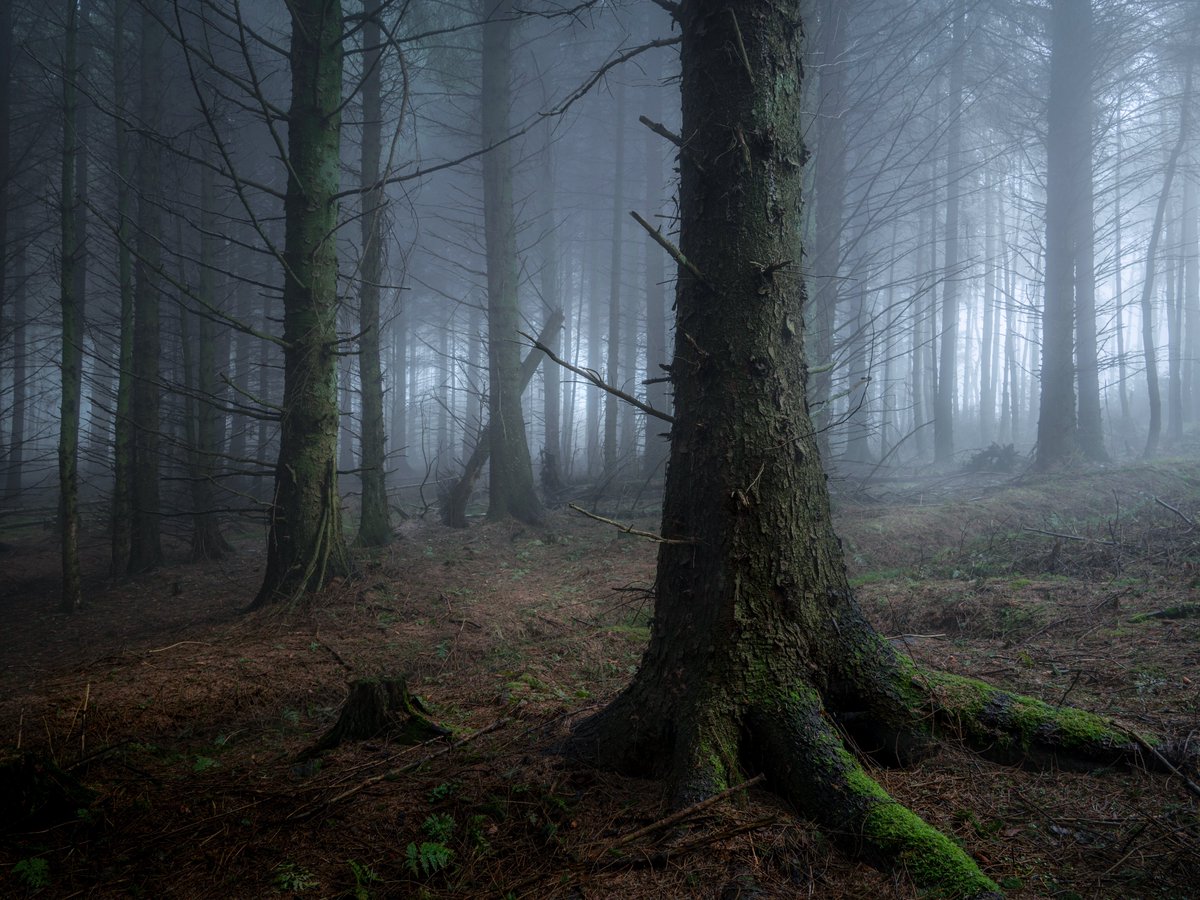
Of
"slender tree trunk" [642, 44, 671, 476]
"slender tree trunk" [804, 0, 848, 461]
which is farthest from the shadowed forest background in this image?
"slender tree trunk" [642, 44, 671, 476]

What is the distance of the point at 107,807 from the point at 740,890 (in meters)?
2.70

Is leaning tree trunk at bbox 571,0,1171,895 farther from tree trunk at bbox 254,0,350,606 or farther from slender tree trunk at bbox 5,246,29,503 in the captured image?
slender tree trunk at bbox 5,246,29,503

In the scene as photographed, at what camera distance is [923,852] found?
7.49 feet

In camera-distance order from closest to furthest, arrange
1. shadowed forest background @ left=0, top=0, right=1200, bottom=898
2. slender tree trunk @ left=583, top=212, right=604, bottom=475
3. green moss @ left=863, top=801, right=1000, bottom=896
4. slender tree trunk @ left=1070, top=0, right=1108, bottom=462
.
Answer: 1. green moss @ left=863, top=801, right=1000, bottom=896
2. shadowed forest background @ left=0, top=0, right=1200, bottom=898
3. slender tree trunk @ left=1070, top=0, right=1108, bottom=462
4. slender tree trunk @ left=583, top=212, right=604, bottom=475

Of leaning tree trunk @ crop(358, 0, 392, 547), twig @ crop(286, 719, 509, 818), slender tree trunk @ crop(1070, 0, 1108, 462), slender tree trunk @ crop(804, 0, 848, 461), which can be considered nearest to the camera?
twig @ crop(286, 719, 509, 818)

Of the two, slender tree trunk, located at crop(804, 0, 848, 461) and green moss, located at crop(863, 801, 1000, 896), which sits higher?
slender tree trunk, located at crop(804, 0, 848, 461)

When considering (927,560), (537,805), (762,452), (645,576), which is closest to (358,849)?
(537,805)

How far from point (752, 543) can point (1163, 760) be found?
1.85m

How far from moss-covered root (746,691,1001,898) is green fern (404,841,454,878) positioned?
4.25 ft

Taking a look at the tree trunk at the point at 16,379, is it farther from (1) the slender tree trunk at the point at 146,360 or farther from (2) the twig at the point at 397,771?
(2) the twig at the point at 397,771

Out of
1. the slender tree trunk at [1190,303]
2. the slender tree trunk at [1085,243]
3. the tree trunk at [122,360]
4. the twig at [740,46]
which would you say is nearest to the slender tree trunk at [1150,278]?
the slender tree trunk at [1085,243]

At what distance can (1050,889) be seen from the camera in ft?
7.20

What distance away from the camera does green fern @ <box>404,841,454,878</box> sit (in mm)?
2391

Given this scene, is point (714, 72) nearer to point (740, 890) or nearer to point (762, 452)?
point (762, 452)
